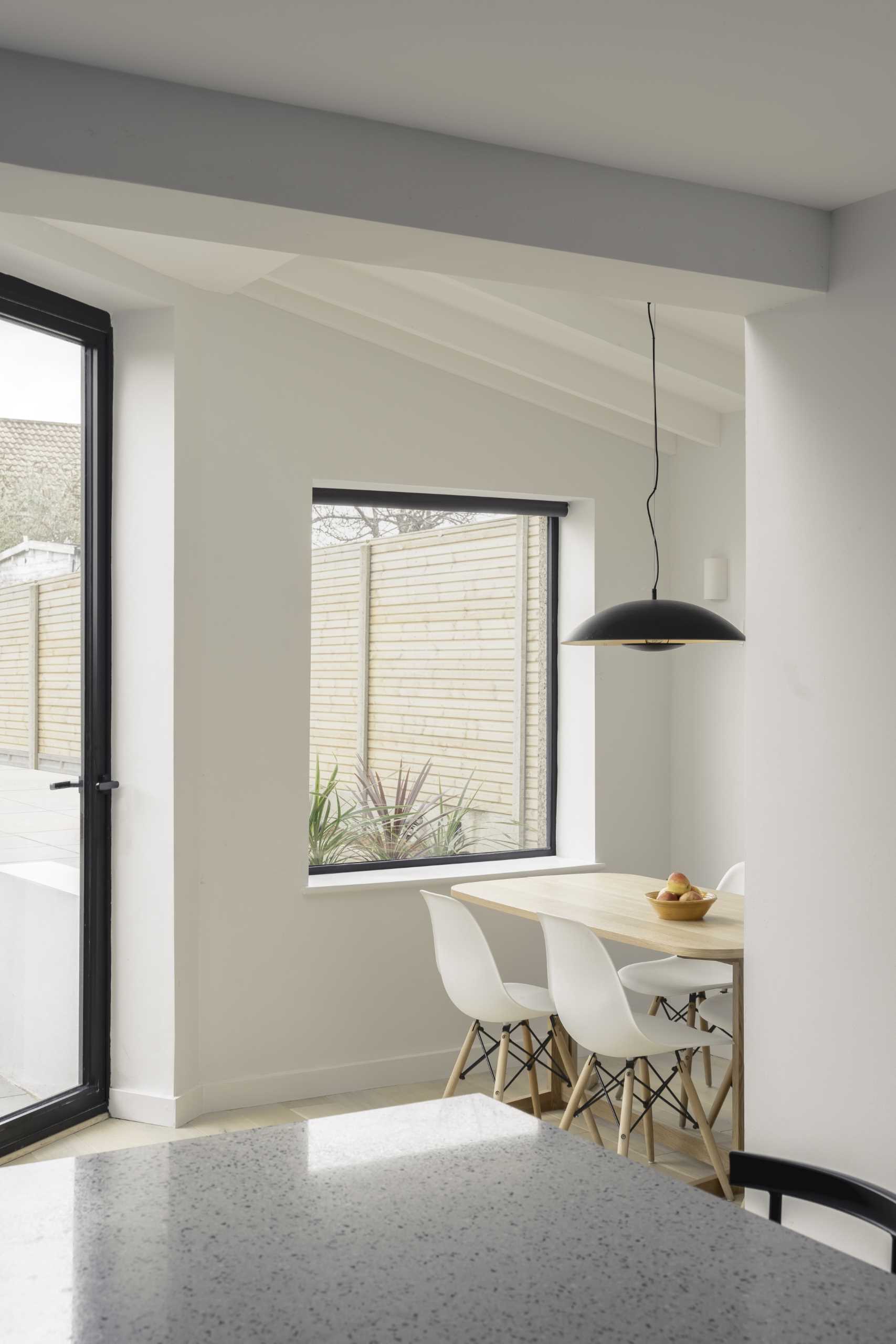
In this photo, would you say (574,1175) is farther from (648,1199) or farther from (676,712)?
(676,712)

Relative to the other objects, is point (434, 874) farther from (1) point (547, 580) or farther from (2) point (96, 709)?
(2) point (96, 709)

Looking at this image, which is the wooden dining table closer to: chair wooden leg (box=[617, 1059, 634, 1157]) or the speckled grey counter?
chair wooden leg (box=[617, 1059, 634, 1157])

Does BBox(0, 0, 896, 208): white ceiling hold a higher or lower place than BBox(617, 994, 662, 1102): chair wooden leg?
higher

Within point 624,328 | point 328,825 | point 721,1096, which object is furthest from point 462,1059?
point 624,328

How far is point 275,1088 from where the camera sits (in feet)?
14.7

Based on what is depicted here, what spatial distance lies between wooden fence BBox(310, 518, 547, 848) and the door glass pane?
3.73ft

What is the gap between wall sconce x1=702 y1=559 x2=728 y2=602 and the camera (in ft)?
17.1

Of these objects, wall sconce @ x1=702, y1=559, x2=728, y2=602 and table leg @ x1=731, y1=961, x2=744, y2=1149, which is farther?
wall sconce @ x1=702, y1=559, x2=728, y2=602

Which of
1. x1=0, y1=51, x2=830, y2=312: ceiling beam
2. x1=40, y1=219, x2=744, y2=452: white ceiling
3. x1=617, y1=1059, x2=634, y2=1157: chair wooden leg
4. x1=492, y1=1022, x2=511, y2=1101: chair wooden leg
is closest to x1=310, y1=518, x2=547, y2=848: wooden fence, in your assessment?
x1=40, y1=219, x2=744, y2=452: white ceiling

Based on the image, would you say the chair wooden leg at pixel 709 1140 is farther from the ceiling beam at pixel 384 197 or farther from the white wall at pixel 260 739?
the ceiling beam at pixel 384 197

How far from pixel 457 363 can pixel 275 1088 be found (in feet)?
9.39

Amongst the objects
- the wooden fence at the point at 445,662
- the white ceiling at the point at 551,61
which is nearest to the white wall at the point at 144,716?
the wooden fence at the point at 445,662

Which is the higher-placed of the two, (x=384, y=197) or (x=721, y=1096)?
(x=384, y=197)

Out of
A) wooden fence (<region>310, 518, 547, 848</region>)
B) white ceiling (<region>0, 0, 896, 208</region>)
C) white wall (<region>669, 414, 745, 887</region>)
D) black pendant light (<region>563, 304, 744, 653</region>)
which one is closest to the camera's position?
white ceiling (<region>0, 0, 896, 208</region>)
